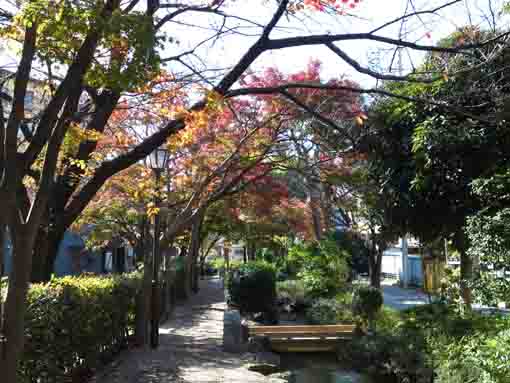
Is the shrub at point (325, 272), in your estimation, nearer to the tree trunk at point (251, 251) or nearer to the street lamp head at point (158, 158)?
the street lamp head at point (158, 158)

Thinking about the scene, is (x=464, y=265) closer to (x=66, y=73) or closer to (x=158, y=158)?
(x=158, y=158)

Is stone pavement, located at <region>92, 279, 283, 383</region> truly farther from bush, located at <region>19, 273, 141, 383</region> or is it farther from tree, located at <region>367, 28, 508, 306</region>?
tree, located at <region>367, 28, 508, 306</region>

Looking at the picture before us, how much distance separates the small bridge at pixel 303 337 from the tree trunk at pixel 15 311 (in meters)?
7.77

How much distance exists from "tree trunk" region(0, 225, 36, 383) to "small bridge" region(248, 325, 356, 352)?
7767mm

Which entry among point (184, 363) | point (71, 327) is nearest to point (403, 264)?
point (184, 363)

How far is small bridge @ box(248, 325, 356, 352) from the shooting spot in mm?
12141

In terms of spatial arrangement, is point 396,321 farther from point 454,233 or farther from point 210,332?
point 210,332

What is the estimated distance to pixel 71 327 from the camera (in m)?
7.75

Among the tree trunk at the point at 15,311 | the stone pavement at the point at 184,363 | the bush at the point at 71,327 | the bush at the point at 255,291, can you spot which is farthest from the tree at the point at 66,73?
the bush at the point at 255,291

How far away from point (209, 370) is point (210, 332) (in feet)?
18.1

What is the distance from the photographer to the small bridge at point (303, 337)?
12.1 m

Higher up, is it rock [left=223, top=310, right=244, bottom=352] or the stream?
rock [left=223, top=310, right=244, bottom=352]

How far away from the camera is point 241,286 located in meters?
16.4

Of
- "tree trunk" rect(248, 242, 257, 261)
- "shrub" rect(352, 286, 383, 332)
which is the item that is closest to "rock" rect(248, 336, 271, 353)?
"shrub" rect(352, 286, 383, 332)
